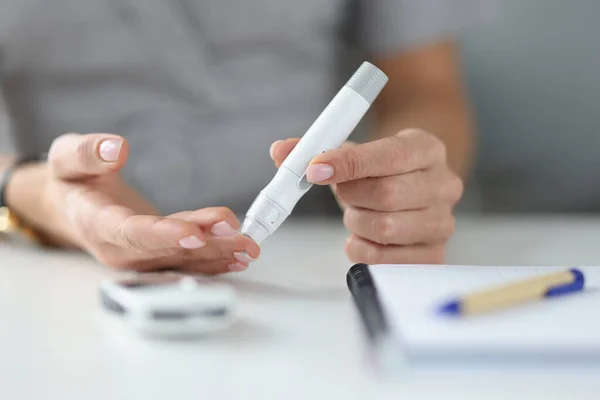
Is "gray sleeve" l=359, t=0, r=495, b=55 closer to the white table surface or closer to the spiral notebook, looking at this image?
the white table surface

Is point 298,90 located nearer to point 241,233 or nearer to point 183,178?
point 183,178

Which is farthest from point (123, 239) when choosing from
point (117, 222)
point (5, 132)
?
point (5, 132)

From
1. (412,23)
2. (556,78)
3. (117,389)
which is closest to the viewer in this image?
(117,389)

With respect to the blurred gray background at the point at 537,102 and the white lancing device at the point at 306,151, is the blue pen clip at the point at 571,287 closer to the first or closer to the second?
the white lancing device at the point at 306,151

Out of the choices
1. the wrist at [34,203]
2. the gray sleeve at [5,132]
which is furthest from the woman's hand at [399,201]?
the gray sleeve at [5,132]

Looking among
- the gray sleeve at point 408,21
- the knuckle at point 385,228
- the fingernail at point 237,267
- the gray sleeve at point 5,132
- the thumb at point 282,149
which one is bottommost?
the fingernail at point 237,267

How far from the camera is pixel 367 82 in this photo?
441mm

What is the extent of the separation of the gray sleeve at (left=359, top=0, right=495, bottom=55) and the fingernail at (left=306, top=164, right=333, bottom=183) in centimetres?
41

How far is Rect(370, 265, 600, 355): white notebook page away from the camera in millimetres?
300

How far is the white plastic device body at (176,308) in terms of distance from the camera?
1.08 ft

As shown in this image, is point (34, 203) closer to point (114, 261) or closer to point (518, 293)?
point (114, 261)

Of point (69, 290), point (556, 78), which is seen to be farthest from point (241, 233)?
point (556, 78)

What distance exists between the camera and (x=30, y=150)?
0.80 m

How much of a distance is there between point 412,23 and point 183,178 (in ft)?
1.05
